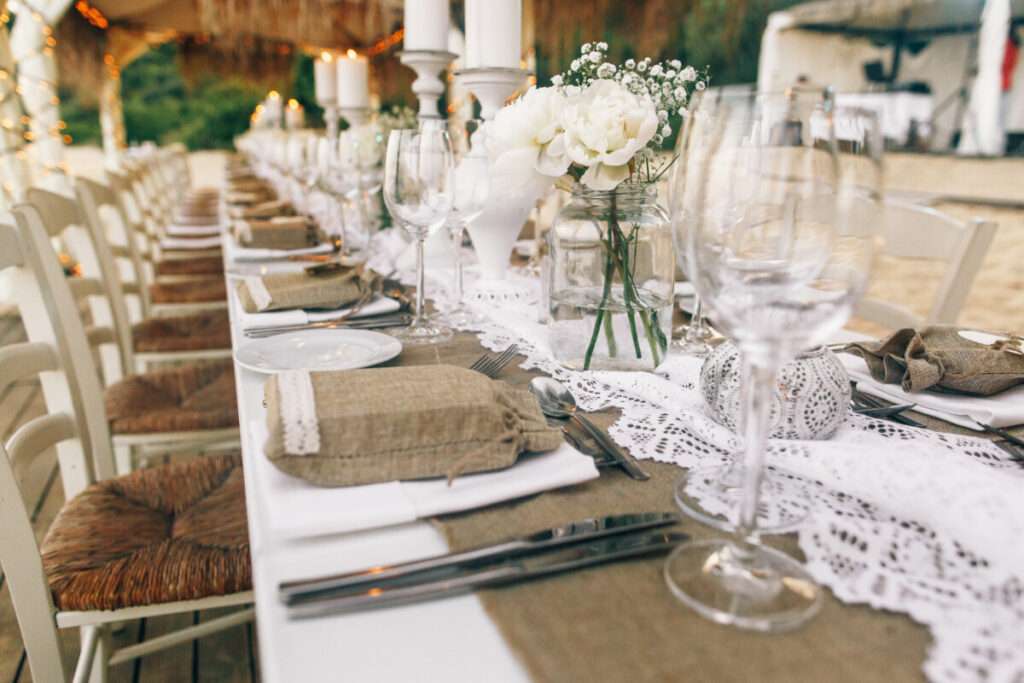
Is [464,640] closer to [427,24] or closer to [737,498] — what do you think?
[737,498]

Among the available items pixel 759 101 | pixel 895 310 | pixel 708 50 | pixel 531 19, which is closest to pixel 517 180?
pixel 759 101

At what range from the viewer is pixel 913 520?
21.2 inches

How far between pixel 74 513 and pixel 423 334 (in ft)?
1.92

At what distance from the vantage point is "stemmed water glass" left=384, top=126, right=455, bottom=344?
100 cm

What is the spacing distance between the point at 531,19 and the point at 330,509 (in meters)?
3.64

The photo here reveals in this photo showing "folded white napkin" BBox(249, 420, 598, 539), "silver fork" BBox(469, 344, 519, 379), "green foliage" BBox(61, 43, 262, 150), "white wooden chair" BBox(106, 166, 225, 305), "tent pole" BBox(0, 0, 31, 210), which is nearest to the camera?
"folded white napkin" BBox(249, 420, 598, 539)

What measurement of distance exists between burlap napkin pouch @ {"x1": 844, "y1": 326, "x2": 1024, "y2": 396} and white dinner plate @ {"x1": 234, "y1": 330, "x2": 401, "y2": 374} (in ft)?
1.87

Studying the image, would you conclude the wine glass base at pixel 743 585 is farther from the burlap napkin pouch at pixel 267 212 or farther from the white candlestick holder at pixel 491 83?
the burlap napkin pouch at pixel 267 212

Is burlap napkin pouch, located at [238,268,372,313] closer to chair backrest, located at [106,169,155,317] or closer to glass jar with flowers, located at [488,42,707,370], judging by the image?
glass jar with flowers, located at [488,42,707,370]

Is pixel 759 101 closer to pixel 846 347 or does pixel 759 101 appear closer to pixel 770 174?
pixel 770 174

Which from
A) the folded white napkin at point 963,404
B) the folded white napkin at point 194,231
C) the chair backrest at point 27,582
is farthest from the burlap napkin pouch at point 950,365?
the folded white napkin at point 194,231

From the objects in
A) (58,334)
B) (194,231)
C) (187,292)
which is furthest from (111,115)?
(58,334)

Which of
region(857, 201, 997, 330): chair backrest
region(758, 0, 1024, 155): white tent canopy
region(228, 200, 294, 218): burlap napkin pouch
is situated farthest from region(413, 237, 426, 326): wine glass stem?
region(758, 0, 1024, 155): white tent canopy

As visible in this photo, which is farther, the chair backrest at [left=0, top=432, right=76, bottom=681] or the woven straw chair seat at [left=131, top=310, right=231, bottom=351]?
the woven straw chair seat at [left=131, top=310, right=231, bottom=351]
